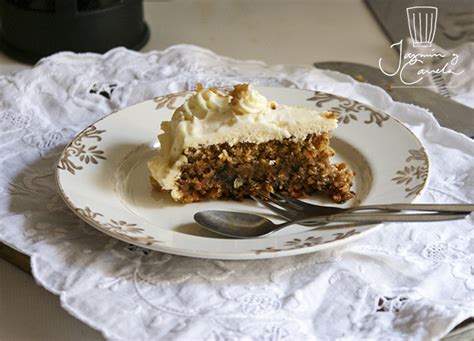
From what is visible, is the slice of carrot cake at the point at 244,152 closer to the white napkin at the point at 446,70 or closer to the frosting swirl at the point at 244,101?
the frosting swirl at the point at 244,101

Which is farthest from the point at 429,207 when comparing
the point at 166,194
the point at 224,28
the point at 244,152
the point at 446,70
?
the point at 224,28

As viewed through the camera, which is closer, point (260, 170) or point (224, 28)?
point (260, 170)

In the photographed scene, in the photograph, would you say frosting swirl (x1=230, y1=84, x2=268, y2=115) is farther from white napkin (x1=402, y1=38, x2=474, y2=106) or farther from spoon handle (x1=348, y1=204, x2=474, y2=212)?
white napkin (x1=402, y1=38, x2=474, y2=106)

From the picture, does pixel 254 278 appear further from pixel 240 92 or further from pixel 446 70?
pixel 446 70

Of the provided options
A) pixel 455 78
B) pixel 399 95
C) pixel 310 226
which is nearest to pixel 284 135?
pixel 310 226

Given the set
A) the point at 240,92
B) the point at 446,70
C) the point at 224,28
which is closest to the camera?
the point at 240,92

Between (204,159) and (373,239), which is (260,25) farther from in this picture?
(373,239)

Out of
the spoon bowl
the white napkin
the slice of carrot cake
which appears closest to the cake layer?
the slice of carrot cake
